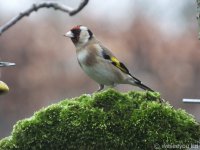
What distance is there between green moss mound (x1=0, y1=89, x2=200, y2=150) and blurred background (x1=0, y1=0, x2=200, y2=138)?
26.3 ft

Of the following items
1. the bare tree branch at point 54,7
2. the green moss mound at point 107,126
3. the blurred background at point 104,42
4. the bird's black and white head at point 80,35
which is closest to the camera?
the bare tree branch at point 54,7

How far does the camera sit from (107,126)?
5.55 m

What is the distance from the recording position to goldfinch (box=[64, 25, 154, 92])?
740cm

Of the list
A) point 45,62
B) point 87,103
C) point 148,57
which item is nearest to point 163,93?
point 148,57

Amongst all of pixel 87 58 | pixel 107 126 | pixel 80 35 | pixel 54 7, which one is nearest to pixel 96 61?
pixel 87 58

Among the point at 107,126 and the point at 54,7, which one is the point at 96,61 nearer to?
the point at 107,126

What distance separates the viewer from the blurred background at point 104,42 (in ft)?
47.4

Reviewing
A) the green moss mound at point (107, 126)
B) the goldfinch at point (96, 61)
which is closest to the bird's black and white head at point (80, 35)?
the goldfinch at point (96, 61)

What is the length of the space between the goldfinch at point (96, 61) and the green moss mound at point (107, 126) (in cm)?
→ 168

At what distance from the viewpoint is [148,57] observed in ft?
50.1

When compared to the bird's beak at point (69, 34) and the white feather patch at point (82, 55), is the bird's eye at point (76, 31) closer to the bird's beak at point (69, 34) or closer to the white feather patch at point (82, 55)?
the bird's beak at point (69, 34)

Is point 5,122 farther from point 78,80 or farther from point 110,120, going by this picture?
point 110,120

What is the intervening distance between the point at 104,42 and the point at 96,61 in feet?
25.6

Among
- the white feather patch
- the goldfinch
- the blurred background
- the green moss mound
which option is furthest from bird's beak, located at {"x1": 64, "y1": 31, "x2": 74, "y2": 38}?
the blurred background
